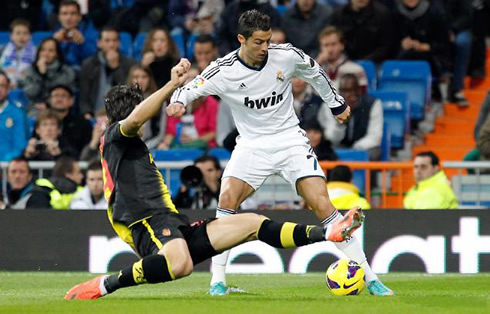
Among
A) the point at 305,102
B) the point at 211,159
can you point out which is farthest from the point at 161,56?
the point at 211,159

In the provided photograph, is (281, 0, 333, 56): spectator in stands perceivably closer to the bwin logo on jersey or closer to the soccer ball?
the bwin logo on jersey

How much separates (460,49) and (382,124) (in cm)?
251

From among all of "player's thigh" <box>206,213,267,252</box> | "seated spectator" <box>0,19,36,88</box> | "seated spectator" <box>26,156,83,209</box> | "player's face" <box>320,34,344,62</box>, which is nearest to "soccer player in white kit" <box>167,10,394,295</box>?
"player's thigh" <box>206,213,267,252</box>

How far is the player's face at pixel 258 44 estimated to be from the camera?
9.38 metres

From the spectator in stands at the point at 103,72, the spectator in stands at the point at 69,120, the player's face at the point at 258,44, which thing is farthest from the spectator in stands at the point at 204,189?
the player's face at the point at 258,44

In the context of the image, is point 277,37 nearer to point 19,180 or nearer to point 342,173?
point 342,173

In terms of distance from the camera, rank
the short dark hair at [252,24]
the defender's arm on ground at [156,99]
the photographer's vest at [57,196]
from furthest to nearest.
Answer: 1. the photographer's vest at [57,196]
2. the short dark hair at [252,24]
3. the defender's arm on ground at [156,99]

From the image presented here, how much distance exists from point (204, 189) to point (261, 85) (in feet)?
13.6

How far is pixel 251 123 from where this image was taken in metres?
9.74

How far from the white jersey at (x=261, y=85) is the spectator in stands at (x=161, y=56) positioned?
21.5 feet

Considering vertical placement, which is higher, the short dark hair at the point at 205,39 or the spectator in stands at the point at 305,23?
the spectator in stands at the point at 305,23

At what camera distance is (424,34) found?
656 inches

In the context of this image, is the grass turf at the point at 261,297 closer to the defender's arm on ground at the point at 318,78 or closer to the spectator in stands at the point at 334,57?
the defender's arm on ground at the point at 318,78

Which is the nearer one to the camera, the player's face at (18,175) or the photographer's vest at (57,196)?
the photographer's vest at (57,196)
